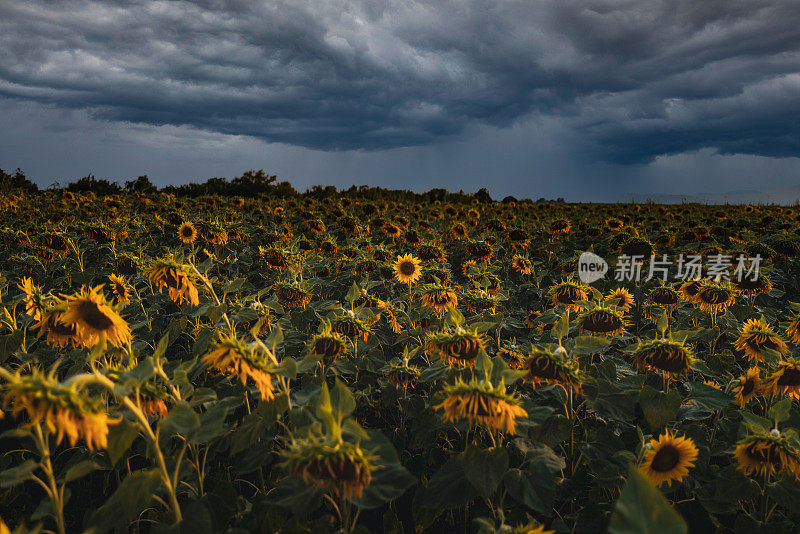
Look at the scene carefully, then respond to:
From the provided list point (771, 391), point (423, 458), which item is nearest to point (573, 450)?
point (423, 458)

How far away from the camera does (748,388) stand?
267cm

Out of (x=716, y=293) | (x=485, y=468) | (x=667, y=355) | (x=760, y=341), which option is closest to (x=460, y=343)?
(x=485, y=468)

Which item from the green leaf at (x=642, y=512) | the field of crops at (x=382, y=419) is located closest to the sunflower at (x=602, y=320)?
the field of crops at (x=382, y=419)

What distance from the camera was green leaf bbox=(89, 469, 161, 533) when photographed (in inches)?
55.0

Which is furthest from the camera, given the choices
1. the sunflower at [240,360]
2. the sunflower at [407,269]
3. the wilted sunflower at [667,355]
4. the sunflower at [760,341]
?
the sunflower at [407,269]

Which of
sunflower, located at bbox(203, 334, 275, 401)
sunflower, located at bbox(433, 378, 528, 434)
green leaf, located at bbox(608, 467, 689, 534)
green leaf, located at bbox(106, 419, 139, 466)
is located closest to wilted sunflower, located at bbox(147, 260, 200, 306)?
sunflower, located at bbox(203, 334, 275, 401)

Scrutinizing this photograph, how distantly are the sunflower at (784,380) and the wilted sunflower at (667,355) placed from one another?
509 millimetres

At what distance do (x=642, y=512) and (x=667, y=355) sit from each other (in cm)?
172

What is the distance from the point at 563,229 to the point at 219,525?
Answer: 24.6 feet

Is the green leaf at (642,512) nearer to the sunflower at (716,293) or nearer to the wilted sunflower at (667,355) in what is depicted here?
the wilted sunflower at (667,355)

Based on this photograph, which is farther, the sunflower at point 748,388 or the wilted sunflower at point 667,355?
the sunflower at point 748,388

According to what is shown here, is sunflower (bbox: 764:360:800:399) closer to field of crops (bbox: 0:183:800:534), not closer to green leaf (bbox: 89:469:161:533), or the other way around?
field of crops (bbox: 0:183:800:534)

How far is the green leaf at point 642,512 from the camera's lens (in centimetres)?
89

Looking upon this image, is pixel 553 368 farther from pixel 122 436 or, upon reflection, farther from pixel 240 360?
pixel 122 436
